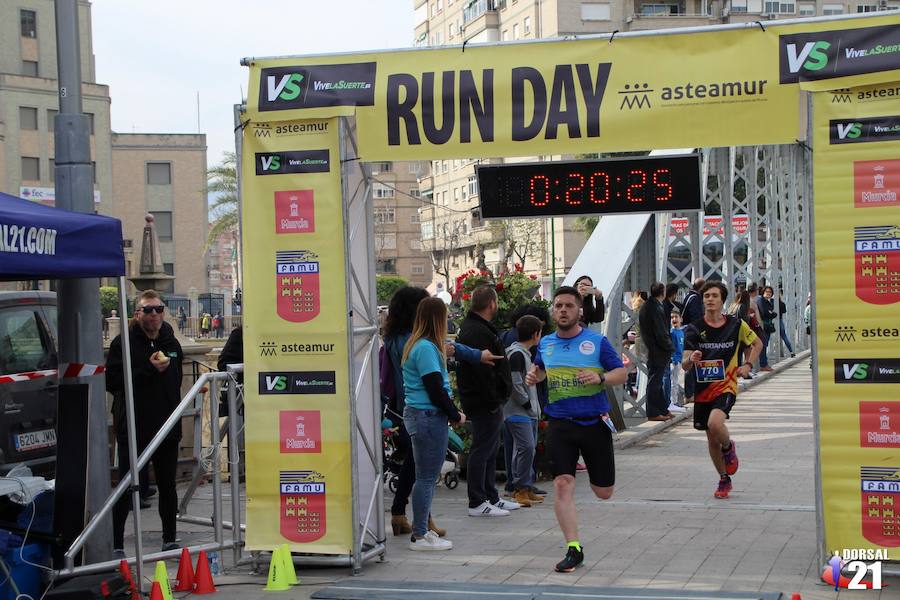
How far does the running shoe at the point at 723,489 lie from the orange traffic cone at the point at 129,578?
223 inches

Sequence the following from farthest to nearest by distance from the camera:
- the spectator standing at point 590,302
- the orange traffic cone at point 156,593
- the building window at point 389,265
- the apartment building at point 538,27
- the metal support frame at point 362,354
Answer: the building window at point 389,265, the apartment building at point 538,27, the spectator standing at point 590,302, the metal support frame at point 362,354, the orange traffic cone at point 156,593

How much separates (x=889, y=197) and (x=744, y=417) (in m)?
11.2

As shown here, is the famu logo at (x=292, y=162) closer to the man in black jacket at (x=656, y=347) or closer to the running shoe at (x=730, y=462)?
the running shoe at (x=730, y=462)

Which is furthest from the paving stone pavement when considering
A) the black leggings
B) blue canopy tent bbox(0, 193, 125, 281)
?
blue canopy tent bbox(0, 193, 125, 281)

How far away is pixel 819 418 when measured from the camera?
7574 mm

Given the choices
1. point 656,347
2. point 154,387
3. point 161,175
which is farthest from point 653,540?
point 161,175

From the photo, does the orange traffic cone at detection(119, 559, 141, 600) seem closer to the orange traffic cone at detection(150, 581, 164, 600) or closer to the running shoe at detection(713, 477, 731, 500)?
the orange traffic cone at detection(150, 581, 164, 600)

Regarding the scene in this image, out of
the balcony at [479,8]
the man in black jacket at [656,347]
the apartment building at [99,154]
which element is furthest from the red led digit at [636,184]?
the balcony at [479,8]

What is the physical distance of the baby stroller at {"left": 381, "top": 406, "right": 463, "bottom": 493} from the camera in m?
11.1

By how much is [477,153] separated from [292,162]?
1.33 meters

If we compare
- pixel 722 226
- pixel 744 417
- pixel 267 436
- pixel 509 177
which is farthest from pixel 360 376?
pixel 722 226

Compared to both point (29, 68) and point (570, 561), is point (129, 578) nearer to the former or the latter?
point (570, 561)

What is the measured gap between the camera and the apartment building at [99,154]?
6612 cm

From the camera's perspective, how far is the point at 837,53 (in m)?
7.48
